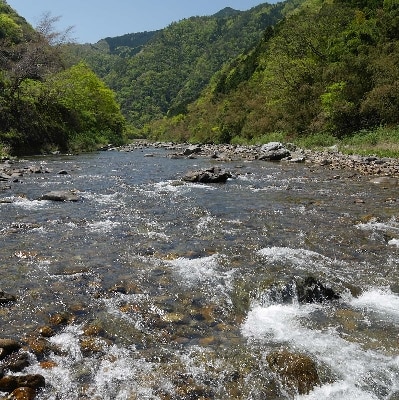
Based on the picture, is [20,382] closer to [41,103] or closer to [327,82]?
[41,103]

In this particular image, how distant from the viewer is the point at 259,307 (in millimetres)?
6492

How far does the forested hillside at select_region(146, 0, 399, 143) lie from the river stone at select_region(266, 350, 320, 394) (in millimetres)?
30154

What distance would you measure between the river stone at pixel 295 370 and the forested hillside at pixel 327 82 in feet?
98.9

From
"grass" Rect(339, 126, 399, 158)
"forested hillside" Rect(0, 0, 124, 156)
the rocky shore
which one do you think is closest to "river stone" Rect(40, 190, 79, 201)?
the rocky shore

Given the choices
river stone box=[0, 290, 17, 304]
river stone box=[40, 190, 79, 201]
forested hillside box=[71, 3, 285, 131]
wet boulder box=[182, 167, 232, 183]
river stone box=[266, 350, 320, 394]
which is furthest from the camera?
forested hillside box=[71, 3, 285, 131]

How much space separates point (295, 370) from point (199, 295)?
2.35m

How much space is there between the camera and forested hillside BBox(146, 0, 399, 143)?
3291 centimetres

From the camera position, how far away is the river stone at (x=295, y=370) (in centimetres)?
455

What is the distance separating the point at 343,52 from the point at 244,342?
1657 inches

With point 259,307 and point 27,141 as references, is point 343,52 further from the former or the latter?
point 259,307

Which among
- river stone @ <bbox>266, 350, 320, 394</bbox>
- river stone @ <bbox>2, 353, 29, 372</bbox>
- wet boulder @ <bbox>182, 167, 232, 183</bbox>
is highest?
river stone @ <bbox>2, 353, 29, 372</bbox>

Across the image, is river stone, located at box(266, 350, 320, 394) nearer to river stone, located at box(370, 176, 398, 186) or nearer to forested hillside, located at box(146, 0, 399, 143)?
river stone, located at box(370, 176, 398, 186)

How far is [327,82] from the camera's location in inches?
1585

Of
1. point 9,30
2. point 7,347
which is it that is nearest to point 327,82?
point 7,347
